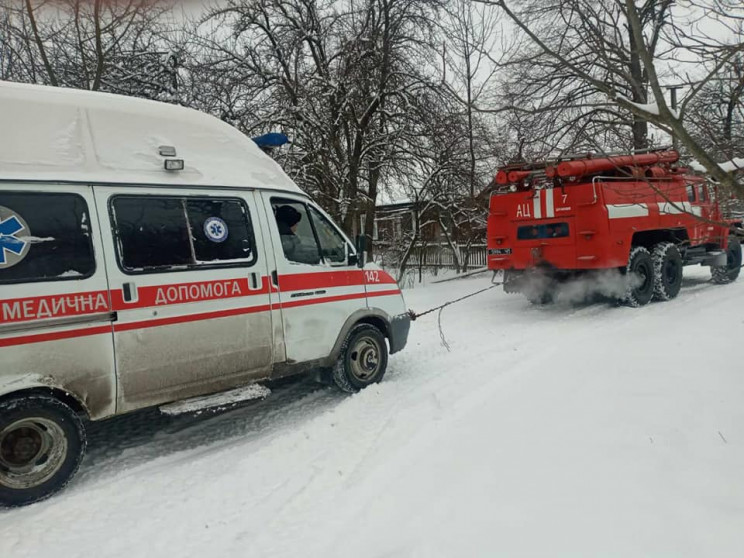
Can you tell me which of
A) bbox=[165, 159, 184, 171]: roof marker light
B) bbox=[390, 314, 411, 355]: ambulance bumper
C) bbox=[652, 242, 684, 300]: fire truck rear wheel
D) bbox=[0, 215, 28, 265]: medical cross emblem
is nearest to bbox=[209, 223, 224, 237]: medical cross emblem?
bbox=[165, 159, 184, 171]: roof marker light

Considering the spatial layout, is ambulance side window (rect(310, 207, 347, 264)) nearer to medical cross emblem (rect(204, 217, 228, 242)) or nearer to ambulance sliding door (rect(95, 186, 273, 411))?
ambulance sliding door (rect(95, 186, 273, 411))

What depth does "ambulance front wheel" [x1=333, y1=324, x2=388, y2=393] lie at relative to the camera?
5.54 m

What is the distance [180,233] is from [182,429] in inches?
69.1

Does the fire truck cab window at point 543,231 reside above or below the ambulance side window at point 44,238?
below

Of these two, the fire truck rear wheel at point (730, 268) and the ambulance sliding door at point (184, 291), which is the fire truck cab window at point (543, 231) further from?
the ambulance sliding door at point (184, 291)

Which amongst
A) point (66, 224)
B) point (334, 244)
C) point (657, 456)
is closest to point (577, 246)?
point (334, 244)

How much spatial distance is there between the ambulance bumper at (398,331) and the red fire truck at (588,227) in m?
3.93

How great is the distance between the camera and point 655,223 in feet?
32.0

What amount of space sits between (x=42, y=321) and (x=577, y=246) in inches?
295

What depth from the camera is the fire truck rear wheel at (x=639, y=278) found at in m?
9.31

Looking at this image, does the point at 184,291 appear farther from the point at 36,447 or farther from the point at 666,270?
the point at 666,270

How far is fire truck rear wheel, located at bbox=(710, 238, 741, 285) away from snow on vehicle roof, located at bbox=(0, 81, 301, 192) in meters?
10.8

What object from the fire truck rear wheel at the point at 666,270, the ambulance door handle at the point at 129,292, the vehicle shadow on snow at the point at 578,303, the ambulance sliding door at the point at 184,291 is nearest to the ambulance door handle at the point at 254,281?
the ambulance sliding door at the point at 184,291

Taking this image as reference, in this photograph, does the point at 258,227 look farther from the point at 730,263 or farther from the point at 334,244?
the point at 730,263
